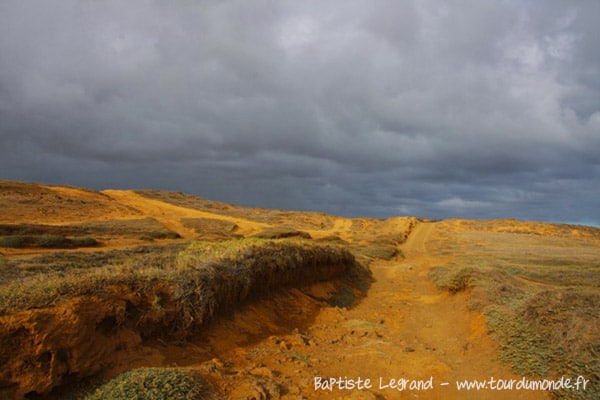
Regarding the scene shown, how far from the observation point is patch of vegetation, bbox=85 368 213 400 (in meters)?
4.90

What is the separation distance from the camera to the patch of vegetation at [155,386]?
16.1 ft

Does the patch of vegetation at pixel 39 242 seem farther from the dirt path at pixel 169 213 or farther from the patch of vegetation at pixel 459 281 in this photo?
the patch of vegetation at pixel 459 281

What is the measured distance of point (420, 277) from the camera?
2155 cm

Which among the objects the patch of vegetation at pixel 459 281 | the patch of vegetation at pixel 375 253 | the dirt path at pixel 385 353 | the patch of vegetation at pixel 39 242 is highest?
the patch of vegetation at pixel 375 253

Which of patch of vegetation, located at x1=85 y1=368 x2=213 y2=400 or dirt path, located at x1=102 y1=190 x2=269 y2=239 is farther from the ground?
dirt path, located at x1=102 y1=190 x2=269 y2=239

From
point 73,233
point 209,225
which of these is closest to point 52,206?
point 73,233

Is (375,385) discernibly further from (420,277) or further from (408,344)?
(420,277)

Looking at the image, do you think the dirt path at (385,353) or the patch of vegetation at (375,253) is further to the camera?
the patch of vegetation at (375,253)

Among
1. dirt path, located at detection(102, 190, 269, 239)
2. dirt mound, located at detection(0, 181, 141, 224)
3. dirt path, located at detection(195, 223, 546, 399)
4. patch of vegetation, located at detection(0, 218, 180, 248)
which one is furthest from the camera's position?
dirt path, located at detection(102, 190, 269, 239)

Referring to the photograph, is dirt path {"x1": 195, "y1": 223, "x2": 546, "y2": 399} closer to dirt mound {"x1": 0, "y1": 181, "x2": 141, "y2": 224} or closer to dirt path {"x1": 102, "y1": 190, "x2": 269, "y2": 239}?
dirt path {"x1": 102, "y1": 190, "x2": 269, "y2": 239}

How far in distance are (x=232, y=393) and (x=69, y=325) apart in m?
2.67

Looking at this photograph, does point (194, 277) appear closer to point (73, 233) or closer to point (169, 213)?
point (73, 233)

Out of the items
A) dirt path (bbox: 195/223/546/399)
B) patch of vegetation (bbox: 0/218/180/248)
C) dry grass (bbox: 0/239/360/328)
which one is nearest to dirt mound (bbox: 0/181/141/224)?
patch of vegetation (bbox: 0/218/180/248)

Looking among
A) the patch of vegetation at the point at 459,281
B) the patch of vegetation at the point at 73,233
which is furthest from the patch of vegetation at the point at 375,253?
the patch of vegetation at the point at 73,233
